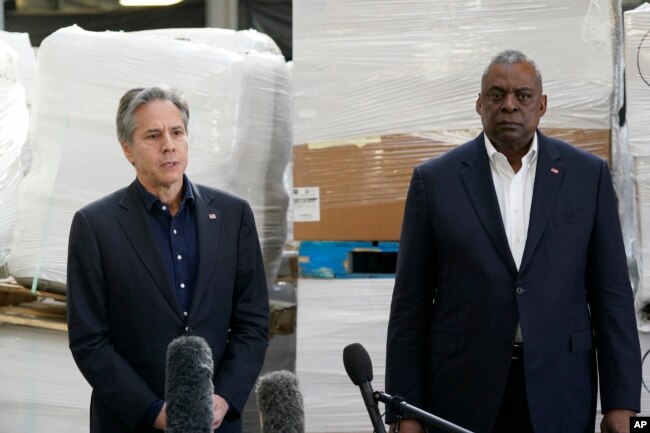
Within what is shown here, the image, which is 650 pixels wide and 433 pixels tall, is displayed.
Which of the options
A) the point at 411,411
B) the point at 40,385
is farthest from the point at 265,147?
the point at 411,411

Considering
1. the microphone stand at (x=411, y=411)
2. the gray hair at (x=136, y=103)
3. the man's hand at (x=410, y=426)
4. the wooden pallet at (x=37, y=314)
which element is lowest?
the man's hand at (x=410, y=426)

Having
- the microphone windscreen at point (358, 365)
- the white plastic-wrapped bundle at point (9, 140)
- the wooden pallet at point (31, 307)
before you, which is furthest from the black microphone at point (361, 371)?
the white plastic-wrapped bundle at point (9, 140)

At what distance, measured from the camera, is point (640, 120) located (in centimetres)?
378

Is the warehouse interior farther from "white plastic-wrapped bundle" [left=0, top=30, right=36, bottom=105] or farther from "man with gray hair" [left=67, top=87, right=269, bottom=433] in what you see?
"man with gray hair" [left=67, top=87, right=269, bottom=433]

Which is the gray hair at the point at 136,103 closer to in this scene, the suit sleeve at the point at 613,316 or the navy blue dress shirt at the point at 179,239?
the navy blue dress shirt at the point at 179,239

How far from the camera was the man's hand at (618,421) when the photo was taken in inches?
102

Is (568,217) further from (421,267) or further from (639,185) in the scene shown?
(639,185)

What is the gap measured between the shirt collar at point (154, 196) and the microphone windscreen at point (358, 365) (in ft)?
2.91

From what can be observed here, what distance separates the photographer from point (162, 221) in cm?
265

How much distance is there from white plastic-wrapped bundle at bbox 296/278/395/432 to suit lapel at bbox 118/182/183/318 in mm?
1552

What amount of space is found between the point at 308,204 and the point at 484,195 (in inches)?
58.9

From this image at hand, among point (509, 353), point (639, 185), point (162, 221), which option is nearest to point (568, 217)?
point (509, 353)

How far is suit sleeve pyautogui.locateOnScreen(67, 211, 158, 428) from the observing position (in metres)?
2.48

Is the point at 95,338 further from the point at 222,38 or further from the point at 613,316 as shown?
the point at 222,38
